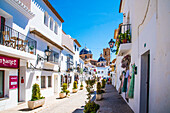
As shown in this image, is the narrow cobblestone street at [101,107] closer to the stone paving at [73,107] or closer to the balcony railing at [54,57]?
the stone paving at [73,107]

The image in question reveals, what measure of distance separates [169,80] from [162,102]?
60 centimetres

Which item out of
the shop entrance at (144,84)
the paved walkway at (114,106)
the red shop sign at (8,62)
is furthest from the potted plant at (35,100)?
the shop entrance at (144,84)

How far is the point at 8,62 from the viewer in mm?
9062

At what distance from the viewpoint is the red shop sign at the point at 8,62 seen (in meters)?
8.56

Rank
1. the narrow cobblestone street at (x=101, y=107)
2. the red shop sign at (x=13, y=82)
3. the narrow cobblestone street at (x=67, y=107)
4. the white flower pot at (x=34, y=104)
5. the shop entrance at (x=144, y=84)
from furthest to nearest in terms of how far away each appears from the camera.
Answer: the red shop sign at (x=13, y=82)
the white flower pot at (x=34, y=104)
the narrow cobblestone street at (x=67, y=107)
the narrow cobblestone street at (x=101, y=107)
the shop entrance at (x=144, y=84)

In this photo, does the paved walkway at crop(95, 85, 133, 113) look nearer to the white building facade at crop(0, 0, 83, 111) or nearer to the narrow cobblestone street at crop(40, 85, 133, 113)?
the narrow cobblestone street at crop(40, 85, 133, 113)

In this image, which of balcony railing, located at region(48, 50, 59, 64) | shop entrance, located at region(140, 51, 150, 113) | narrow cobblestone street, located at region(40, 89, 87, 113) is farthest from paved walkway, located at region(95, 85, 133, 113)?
balcony railing, located at region(48, 50, 59, 64)

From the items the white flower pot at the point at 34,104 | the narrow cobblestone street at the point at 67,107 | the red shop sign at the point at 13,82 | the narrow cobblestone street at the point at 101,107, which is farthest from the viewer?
the red shop sign at the point at 13,82

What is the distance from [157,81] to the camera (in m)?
3.65

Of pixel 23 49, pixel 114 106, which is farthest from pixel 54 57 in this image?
pixel 114 106

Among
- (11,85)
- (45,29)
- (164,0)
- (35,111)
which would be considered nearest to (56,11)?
(45,29)

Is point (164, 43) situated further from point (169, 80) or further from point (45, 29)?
point (45, 29)

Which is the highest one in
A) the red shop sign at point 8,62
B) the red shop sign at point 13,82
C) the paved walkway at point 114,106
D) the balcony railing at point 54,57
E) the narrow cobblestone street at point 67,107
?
the balcony railing at point 54,57

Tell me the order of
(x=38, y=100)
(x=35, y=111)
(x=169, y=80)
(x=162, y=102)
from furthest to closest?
(x=38, y=100), (x=35, y=111), (x=162, y=102), (x=169, y=80)
